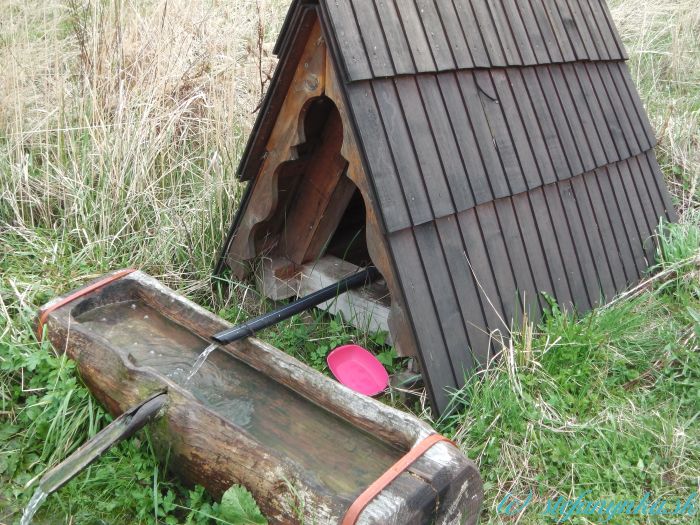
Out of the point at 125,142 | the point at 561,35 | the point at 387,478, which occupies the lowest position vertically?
the point at 387,478

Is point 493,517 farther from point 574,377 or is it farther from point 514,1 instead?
point 514,1

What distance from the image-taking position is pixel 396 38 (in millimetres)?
2688

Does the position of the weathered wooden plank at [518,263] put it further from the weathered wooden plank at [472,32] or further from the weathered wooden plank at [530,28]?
the weathered wooden plank at [530,28]

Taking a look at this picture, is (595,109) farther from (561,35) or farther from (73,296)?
(73,296)

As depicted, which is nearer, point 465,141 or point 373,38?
point 373,38

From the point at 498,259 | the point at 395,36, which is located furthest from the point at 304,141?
the point at 498,259

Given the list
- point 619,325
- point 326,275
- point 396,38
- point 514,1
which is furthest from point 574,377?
point 514,1

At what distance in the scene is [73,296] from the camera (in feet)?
9.80

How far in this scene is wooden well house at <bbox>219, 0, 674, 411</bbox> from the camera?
263 centimetres

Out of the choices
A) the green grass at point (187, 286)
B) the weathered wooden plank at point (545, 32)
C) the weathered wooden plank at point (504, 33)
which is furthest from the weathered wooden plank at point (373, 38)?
the green grass at point (187, 286)

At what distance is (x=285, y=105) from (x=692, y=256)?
2557mm

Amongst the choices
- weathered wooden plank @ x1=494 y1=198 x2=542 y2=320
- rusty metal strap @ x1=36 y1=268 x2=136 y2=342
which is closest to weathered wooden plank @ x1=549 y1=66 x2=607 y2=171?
weathered wooden plank @ x1=494 y1=198 x2=542 y2=320

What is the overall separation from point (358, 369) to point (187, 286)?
46.4 inches

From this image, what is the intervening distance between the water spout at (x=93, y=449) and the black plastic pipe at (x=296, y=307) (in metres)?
0.44
